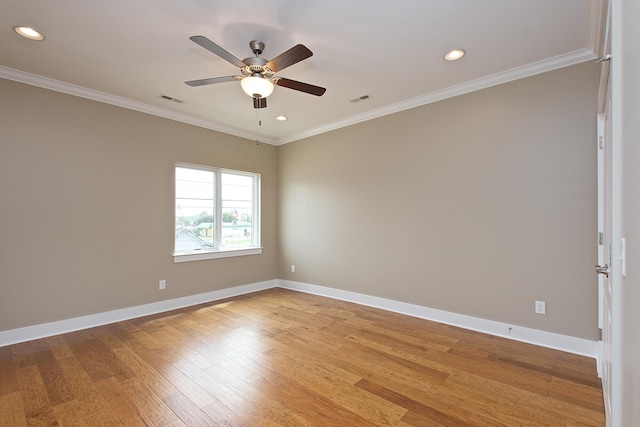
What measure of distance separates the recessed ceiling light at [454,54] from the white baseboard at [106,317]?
14.2 ft

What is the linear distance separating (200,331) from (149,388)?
112cm

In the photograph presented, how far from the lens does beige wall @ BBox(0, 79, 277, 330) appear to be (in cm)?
307

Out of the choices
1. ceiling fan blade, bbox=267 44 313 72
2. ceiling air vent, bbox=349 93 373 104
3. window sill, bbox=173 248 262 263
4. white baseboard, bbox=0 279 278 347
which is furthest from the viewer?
window sill, bbox=173 248 262 263

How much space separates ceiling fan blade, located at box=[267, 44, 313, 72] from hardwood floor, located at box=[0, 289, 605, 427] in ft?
8.08

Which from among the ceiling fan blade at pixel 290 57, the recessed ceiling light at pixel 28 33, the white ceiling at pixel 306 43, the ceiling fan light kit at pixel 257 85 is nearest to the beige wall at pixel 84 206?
the white ceiling at pixel 306 43

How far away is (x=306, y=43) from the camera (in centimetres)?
258

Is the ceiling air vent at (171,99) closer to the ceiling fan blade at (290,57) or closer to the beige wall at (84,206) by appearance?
the beige wall at (84,206)

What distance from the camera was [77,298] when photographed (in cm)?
341

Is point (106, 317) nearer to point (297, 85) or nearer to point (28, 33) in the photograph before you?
point (28, 33)

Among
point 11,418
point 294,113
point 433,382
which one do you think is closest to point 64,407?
point 11,418

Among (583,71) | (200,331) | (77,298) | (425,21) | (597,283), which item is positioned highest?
(425,21)

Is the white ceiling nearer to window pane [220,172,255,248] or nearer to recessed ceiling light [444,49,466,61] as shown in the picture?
recessed ceiling light [444,49,466,61]

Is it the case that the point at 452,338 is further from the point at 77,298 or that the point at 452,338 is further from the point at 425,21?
the point at 77,298

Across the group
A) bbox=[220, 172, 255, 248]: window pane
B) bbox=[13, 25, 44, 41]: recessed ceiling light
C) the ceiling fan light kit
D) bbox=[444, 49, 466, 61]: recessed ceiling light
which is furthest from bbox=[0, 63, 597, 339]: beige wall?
the ceiling fan light kit
